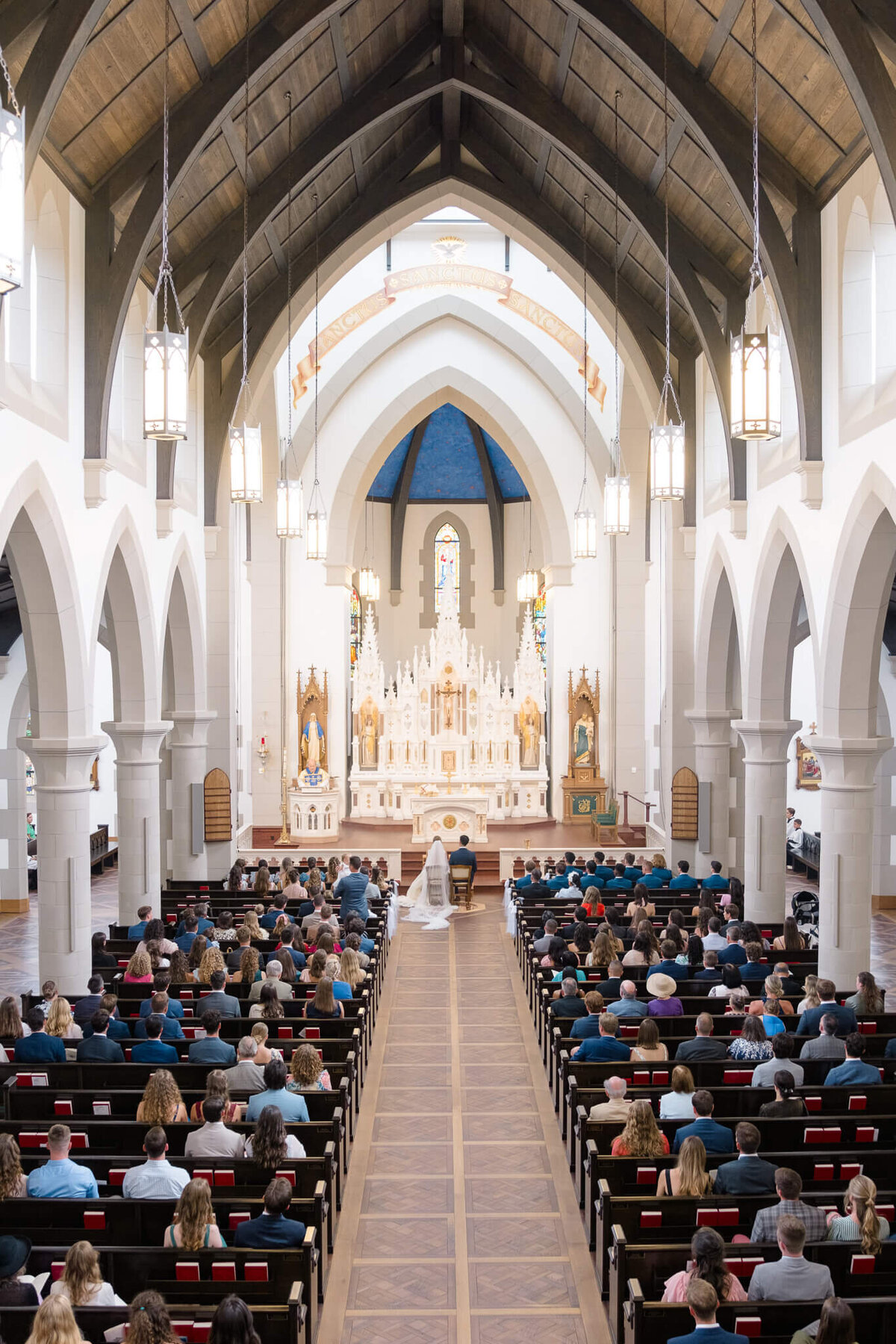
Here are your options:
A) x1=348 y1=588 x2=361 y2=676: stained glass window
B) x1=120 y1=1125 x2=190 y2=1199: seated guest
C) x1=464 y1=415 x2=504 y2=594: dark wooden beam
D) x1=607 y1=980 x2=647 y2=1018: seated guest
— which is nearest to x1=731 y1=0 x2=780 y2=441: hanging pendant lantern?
x1=607 y1=980 x2=647 y2=1018: seated guest

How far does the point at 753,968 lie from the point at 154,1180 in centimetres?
664

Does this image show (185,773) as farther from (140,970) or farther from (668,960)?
(668,960)

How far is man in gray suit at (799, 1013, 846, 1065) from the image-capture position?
349 inches

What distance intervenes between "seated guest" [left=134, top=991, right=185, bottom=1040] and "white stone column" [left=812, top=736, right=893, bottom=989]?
6.73 m

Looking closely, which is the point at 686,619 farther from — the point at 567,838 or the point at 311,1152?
the point at 311,1152

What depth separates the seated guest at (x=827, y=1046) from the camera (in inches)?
349

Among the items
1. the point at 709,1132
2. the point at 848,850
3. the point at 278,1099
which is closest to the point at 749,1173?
the point at 709,1132

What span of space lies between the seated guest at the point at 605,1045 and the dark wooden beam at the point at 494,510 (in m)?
26.1

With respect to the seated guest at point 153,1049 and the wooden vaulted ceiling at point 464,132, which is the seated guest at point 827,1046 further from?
the wooden vaulted ceiling at point 464,132

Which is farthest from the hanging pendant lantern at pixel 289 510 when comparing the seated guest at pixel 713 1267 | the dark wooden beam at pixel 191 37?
the seated guest at pixel 713 1267

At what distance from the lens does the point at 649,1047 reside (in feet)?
29.3

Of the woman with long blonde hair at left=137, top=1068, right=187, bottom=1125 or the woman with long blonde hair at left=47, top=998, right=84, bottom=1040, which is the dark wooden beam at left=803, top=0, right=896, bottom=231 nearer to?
the woman with long blonde hair at left=137, top=1068, right=187, bottom=1125

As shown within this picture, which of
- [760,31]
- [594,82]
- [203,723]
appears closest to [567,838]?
[203,723]

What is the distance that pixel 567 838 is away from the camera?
25.1 meters
